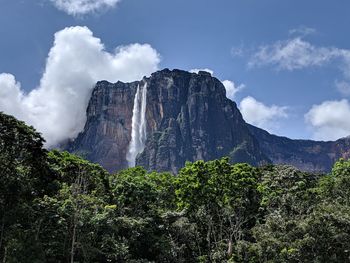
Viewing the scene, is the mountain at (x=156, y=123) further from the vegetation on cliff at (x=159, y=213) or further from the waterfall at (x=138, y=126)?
the vegetation on cliff at (x=159, y=213)

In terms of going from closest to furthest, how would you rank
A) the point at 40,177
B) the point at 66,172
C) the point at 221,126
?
1. the point at 40,177
2. the point at 66,172
3. the point at 221,126

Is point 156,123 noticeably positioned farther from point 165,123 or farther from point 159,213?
point 159,213

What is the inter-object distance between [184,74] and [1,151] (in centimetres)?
13217

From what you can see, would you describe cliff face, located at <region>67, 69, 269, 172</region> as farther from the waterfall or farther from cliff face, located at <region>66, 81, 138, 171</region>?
the waterfall

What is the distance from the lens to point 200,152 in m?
143

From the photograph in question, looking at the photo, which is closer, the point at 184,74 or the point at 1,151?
the point at 1,151

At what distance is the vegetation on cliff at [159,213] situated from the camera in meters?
20.7

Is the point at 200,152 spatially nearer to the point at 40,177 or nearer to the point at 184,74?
the point at 184,74

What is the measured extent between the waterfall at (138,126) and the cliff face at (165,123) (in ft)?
3.92

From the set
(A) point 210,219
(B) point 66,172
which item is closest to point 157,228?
(A) point 210,219

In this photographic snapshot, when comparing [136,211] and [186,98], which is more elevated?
[186,98]

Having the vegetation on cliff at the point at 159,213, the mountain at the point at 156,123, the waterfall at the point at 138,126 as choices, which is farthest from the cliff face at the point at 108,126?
the vegetation on cliff at the point at 159,213

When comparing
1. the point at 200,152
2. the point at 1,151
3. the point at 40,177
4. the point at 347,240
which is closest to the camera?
the point at 1,151

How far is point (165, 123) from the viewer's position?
5556 inches
